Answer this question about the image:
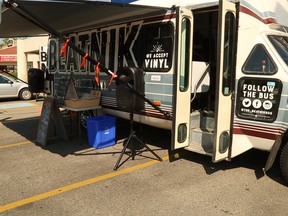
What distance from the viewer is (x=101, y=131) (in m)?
6.46

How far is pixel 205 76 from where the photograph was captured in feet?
19.4

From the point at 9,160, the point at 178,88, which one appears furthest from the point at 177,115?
the point at 9,160

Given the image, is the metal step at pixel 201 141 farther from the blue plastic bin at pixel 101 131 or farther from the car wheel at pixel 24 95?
the car wheel at pixel 24 95

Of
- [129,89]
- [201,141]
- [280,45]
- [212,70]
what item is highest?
[280,45]

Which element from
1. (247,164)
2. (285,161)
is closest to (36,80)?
→ (247,164)

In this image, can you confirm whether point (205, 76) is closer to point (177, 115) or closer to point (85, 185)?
point (177, 115)

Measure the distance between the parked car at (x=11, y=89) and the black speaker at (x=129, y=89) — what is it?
1094 cm

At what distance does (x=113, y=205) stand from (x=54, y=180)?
4.13 feet

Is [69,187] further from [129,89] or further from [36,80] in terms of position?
[36,80]

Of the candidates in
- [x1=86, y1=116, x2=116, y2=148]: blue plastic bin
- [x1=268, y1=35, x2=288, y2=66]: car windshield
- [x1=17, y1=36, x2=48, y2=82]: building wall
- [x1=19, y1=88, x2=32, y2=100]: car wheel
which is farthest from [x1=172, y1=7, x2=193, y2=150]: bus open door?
[x1=17, y1=36, x2=48, y2=82]: building wall

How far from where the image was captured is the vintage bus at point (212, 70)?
443 centimetres

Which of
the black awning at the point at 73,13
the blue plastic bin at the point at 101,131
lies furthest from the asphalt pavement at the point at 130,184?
Answer: the black awning at the point at 73,13

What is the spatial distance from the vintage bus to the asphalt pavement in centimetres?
38

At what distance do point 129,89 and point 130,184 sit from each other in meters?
1.51
